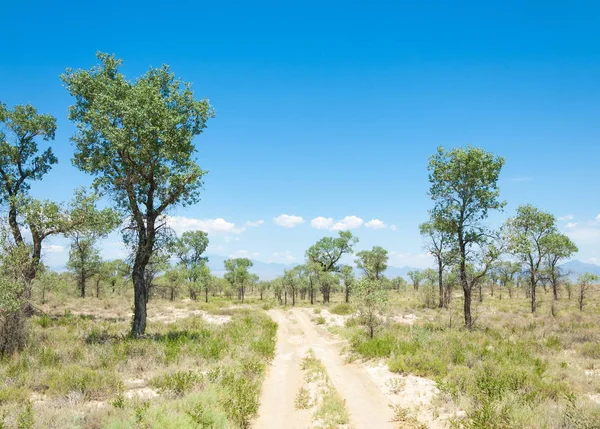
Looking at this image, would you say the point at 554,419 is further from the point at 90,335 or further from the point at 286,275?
the point at 286,275

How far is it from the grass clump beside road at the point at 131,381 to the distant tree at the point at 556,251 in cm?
4868

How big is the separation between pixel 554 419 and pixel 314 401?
7.13m

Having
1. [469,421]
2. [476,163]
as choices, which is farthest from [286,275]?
[469,421]

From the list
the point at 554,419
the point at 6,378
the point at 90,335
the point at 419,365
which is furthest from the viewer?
the point at 90,335

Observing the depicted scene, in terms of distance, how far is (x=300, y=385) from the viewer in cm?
1412

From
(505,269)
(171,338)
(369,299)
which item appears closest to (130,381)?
(171,338)

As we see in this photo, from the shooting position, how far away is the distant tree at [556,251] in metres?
48.8

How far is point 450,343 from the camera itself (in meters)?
18.9

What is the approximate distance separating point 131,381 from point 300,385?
667cm

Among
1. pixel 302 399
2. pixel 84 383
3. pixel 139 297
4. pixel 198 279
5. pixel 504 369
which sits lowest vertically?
pixel 198 279

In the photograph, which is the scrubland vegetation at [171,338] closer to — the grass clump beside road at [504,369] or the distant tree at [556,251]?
the grass clump beside road at [504,369]

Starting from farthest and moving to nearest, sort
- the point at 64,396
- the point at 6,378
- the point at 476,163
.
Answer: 1. the point at 476,163
2. the point at 6,378
3. the point at 64,396

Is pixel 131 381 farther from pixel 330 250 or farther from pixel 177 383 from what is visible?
pixel 330 250

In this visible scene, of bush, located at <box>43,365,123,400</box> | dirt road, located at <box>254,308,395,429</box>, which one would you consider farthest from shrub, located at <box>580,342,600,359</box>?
bush, located at <box>43,365,123,400</box>
